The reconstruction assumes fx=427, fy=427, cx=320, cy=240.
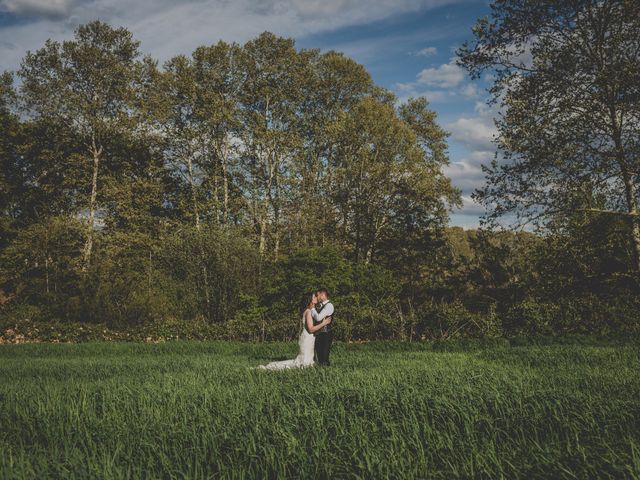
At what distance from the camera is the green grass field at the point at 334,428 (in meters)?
2.84

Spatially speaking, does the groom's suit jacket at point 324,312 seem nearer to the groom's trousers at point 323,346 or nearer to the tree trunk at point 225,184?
the groom's trousers at point 323,346

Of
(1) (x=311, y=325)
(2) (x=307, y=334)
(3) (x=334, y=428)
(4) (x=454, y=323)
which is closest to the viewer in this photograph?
(3) (x=334, y=428)

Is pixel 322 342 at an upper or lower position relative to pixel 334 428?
lower

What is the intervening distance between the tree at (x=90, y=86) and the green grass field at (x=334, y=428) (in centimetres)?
2221

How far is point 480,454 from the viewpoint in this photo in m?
2.96

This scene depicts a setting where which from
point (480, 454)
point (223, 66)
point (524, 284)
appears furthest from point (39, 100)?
point (480, 454)

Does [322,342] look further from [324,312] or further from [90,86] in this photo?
[90,86]

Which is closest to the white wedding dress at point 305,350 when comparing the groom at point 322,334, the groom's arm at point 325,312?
the groom at point 322,334

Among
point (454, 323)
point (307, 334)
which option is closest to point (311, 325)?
point (307, 334)

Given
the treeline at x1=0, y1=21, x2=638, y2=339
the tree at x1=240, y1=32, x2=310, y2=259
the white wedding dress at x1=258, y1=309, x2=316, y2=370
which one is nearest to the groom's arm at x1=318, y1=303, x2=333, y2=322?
the white wedding dress at x1=258, y1=309, x2=316, y2=370

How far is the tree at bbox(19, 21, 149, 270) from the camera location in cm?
2506

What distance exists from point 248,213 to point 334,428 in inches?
974

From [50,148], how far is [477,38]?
92.3 feet

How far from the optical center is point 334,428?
12.4 feet
